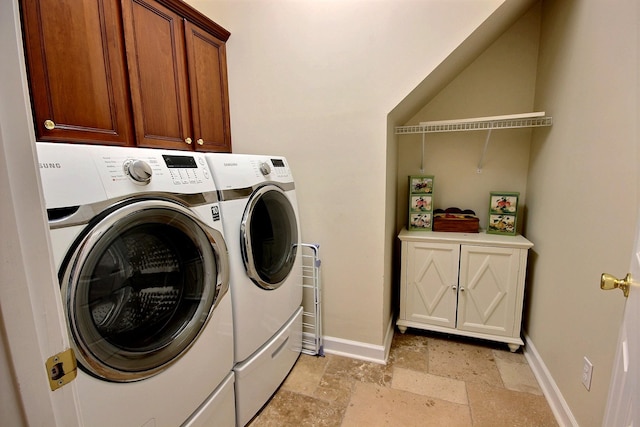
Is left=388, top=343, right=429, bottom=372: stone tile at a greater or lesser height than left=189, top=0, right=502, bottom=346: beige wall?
lesser

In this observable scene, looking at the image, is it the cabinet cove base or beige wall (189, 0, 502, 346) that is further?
the cabinet cove base

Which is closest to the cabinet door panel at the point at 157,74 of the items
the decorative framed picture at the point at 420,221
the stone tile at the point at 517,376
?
the decorative framed picture at the point at 420,221

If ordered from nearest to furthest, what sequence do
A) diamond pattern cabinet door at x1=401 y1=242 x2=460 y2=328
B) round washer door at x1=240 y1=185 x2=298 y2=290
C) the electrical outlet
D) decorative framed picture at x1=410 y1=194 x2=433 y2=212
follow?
the electrical outlet < round washer door at x1=240 y1=185 x2=298 y2=290 < diamond pattern cabinet door at x1=401 y1=242 x2=460 y2=328 < decorative framed picture at x1=410 y1=194 x2=433 y2=212

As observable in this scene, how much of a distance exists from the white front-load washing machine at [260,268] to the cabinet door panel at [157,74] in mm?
471

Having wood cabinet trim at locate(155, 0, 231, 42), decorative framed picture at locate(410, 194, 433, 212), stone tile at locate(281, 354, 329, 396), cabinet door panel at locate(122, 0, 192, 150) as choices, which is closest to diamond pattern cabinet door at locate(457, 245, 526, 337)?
decorative framed picture at locate(410, 194, 433, 212)

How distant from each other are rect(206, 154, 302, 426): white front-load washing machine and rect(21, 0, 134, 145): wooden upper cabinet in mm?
509

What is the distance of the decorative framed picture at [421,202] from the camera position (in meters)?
2.06

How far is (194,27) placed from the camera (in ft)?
5.20

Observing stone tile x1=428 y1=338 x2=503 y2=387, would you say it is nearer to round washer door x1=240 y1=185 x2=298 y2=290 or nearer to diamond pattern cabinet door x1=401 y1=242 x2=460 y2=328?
diamond pattern cabinet door x1=401 y1=242 x2=460 y2=328

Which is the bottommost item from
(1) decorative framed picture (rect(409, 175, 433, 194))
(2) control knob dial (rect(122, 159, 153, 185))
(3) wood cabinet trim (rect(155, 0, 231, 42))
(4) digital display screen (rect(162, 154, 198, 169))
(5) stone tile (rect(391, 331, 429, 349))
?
(5) stone tile (rect(391, 331, 429, 349))

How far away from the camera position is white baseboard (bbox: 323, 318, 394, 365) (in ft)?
5.94

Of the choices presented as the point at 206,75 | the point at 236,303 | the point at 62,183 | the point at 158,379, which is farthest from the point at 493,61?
the point at 158,379

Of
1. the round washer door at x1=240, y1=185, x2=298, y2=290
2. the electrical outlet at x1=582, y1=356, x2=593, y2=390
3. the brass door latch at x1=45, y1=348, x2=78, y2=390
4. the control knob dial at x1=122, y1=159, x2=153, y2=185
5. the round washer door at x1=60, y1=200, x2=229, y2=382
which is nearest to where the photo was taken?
the brass door latch at x1=45, y1=348, x2=78, y2=390

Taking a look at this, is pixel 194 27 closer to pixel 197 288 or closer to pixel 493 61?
pixel 197 288
